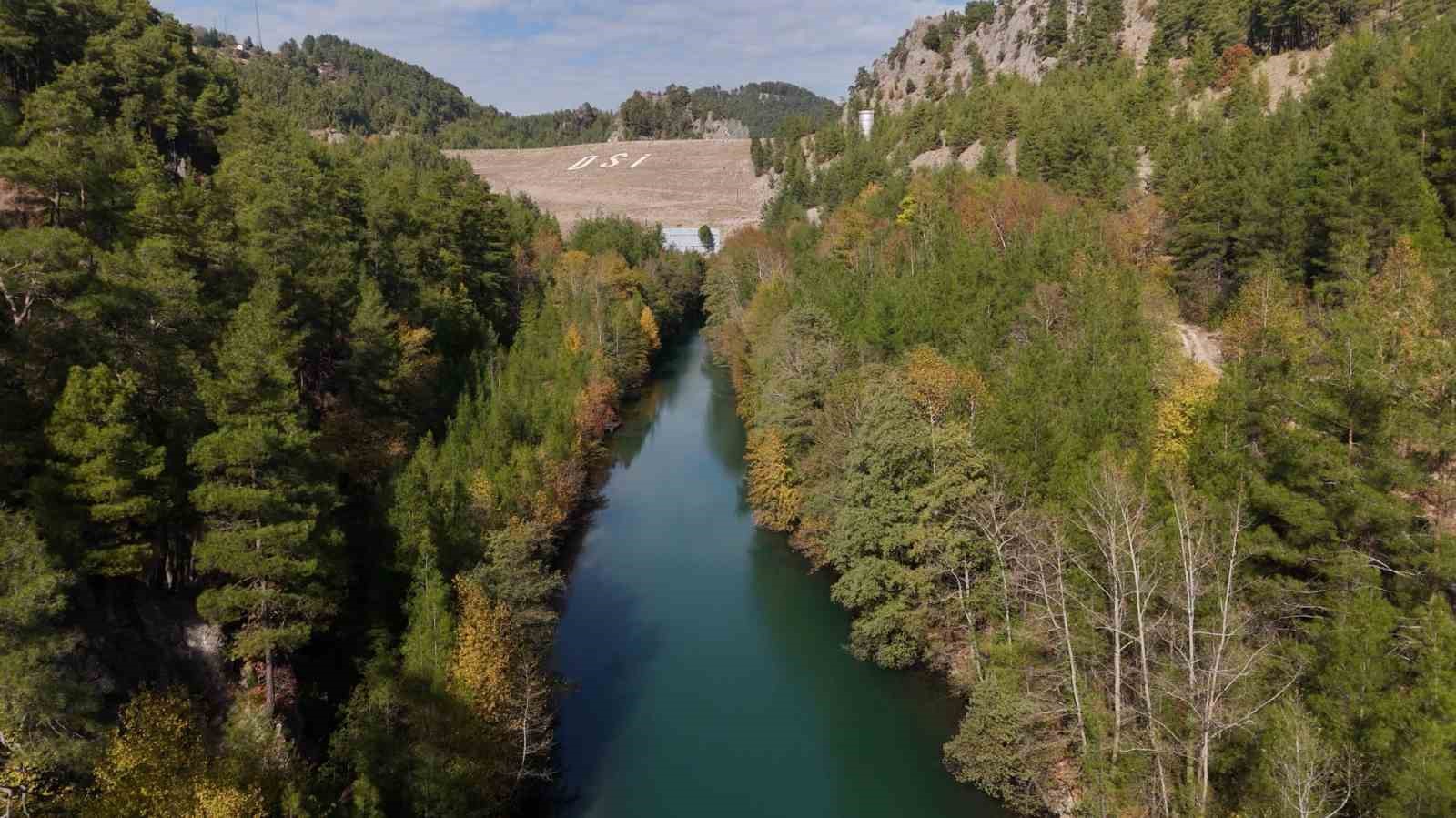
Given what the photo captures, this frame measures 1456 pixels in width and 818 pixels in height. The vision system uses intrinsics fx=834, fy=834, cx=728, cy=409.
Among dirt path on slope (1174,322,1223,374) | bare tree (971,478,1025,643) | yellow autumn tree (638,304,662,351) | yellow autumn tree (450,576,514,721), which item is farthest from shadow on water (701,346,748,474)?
yellow autumn tree (450,576,514,721)

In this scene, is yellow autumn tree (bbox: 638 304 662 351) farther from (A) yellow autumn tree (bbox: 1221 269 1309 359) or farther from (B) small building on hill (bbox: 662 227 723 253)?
(A) yellow autumn tree (bbox: 1221 269 1309 359)

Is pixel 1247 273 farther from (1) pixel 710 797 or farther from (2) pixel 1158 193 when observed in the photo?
(1) pixel 710 797

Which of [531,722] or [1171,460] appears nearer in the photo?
[531,722]

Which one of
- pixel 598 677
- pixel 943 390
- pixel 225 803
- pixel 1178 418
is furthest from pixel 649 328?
pixel 225 803

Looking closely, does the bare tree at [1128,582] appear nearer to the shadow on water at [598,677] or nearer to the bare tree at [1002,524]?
the bare tree at [1002,524]

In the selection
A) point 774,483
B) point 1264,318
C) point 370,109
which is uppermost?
point 370,109

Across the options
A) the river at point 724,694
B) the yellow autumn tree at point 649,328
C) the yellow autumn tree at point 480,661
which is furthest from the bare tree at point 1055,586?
the yellow autumn tree at point 649,328

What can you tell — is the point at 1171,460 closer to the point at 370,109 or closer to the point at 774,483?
the point at 774,483
